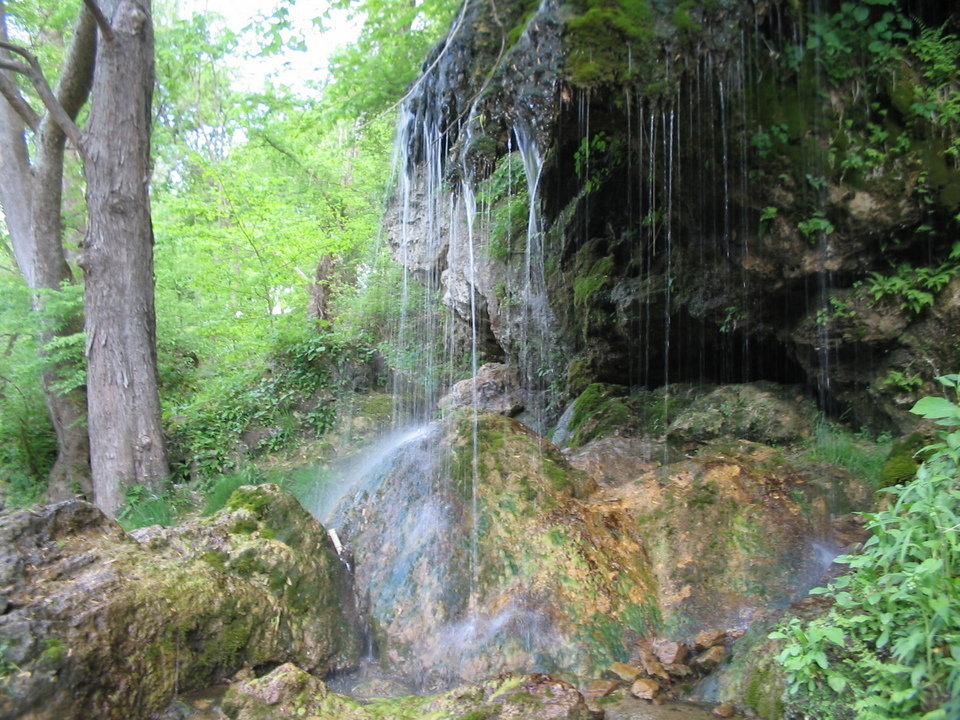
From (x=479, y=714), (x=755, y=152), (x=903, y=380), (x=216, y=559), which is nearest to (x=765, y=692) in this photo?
(x=479, y=714)

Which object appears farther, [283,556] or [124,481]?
[124,481]

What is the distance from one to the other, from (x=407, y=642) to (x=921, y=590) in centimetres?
318

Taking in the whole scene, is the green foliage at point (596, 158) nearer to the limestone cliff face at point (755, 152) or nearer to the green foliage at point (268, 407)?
the limestone cliff face at point (755, 152)

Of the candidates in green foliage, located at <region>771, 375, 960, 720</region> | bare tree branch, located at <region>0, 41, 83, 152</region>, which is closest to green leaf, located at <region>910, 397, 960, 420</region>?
green foliage, located at <region>771, 375, 960, 720</region>

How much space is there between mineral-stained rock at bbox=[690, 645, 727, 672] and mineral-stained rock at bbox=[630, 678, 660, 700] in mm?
343

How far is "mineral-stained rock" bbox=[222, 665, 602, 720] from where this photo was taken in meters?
3.07

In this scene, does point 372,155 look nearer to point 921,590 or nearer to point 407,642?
point 407,642

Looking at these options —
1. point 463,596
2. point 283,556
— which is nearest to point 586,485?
point 463,596

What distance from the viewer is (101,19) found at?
723cm

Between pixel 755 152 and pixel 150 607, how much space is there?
5786 mm

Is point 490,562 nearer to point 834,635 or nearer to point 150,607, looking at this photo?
point 150,607

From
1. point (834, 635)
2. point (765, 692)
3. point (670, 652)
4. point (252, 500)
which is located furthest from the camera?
point (252, 500)

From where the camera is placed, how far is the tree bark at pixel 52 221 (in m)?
8.68

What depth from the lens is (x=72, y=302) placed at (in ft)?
27.7
